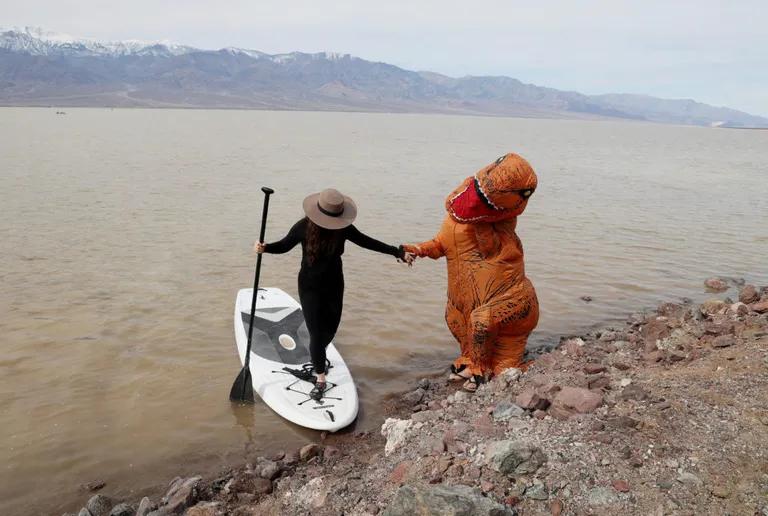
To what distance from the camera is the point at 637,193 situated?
2602 cm

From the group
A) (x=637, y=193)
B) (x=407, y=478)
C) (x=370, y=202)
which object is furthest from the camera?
(x=637, y=193)

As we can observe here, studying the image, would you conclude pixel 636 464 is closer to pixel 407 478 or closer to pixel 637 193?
pixel 407 478

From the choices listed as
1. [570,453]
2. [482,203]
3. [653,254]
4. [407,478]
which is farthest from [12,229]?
[653,254]

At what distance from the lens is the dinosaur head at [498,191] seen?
6195 mm

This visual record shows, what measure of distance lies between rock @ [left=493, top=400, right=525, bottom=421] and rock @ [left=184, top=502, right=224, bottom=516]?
2.36 meters

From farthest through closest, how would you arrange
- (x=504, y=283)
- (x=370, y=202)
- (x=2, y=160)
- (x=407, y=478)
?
1. (x=2, y=160)
2. (x=370, y=202)
3. (x=504, y=283)
4. (x=407, y=478)

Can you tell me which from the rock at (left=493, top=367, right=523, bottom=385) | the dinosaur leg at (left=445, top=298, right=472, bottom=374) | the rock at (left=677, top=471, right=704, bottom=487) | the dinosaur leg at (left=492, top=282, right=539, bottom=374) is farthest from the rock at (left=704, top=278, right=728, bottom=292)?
the rock at (left=677, top=471, right=704, bottom=487)

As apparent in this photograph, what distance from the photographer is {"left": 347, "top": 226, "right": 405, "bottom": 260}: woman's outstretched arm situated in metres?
6.08

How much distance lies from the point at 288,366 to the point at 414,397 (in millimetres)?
1528

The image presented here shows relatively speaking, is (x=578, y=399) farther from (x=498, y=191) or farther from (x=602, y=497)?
(x=498, y=191)

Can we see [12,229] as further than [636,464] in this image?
Yes

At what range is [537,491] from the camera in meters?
3.98

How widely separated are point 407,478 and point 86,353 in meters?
5.17

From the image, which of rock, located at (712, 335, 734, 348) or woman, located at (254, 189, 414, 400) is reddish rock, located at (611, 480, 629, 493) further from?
rock, located at (712, 335, 734, 348)
